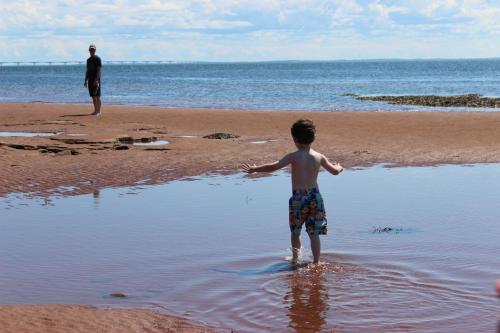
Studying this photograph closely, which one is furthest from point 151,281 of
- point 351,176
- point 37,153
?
point 37,153

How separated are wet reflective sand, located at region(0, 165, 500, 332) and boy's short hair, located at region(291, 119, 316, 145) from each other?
1.05 meters

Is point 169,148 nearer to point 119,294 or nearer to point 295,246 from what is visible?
point 295,246

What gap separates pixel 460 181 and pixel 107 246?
5719mm

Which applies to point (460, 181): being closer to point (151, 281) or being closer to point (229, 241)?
point (229, 241)

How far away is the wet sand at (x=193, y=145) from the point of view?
12391mm

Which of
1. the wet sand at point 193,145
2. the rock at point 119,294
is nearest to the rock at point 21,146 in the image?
the wet sand at point 193,145

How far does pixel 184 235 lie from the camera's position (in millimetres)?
8266

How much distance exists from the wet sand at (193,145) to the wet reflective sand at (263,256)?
58.4 inches

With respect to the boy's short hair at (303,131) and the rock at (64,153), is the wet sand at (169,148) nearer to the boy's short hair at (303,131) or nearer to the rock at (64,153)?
the rock at (64,153)

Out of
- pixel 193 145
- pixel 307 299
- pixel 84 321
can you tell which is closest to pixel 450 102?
pixel 193 145

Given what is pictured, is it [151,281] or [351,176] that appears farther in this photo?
[351,176]

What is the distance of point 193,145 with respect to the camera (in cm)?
1536

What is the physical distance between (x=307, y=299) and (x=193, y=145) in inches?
374

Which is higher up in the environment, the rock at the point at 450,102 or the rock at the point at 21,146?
the rock at the point at 450,102
